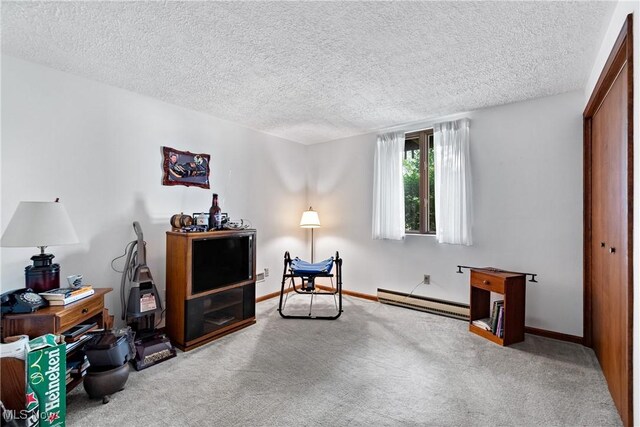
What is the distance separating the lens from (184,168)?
11.0 ft

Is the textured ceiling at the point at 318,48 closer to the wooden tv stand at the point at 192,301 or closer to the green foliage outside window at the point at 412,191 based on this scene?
the green foliage outside window at the point at 412,191

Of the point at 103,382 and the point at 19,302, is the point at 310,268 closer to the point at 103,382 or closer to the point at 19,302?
the point at 103,382

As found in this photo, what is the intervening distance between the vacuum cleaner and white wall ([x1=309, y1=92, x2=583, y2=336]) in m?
2.77

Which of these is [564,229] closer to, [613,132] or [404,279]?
[613,132]

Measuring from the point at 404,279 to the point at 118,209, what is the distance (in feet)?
11.0

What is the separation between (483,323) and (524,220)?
1.14 m

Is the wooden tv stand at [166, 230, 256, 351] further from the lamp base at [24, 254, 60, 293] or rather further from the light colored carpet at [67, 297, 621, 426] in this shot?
the lamp base at [24, 254, 60, 293]

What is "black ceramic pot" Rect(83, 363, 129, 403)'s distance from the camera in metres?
1.96

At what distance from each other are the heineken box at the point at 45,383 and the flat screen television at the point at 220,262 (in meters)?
1.12

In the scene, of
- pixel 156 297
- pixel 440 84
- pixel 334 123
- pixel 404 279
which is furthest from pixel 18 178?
pixel 404 279

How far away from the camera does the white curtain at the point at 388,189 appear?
4012mm

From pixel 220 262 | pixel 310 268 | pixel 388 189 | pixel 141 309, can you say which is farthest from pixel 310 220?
pixel 141 309

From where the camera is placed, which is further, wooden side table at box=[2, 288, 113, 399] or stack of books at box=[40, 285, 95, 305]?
stack of books at box=[40, 285, 95, 305]

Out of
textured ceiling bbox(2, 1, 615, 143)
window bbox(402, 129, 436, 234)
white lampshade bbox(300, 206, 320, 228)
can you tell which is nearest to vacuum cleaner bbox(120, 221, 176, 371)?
textured ceiling bbox(2, 1, 615, 143)
